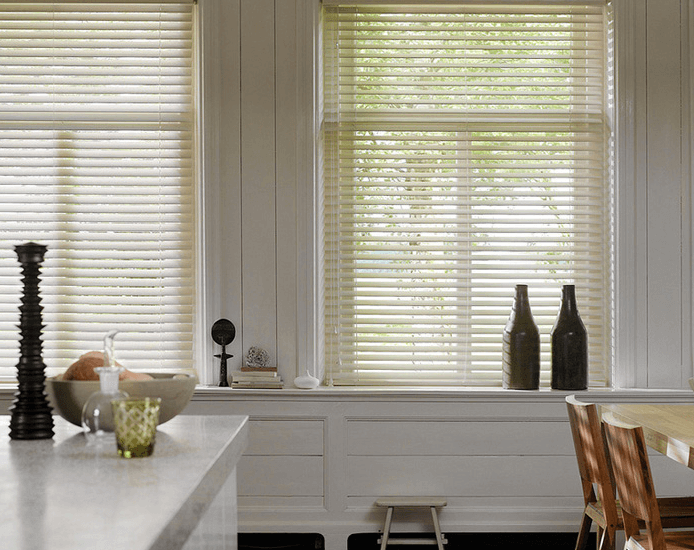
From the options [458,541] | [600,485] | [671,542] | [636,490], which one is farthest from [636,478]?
[458,541]

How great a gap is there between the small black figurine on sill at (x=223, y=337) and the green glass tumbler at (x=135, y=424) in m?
2.38

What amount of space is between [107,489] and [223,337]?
8.55 ft

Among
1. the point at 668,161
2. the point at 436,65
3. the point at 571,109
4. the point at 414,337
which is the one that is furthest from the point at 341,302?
the point at 668,161

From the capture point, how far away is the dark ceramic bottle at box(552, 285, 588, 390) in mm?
3607

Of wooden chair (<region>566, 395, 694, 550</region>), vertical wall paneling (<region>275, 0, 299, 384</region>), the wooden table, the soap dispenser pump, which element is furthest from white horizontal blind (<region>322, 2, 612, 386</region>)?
the soap dispenser pump

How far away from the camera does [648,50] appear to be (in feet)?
12.4

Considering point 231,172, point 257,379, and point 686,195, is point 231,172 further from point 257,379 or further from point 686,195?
point 686,195

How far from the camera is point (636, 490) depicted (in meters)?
2.03

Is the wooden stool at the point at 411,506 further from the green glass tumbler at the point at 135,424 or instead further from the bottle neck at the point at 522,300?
the green glass tumbler at the point at 135,424

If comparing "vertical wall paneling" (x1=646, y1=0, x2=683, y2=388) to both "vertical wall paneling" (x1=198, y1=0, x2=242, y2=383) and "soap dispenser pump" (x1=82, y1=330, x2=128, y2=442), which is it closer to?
"vertical wall paneling" (x1=198, y1=0, x2=242, y2=383)

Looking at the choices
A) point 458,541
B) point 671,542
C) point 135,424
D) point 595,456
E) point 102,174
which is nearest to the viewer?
point 135,424

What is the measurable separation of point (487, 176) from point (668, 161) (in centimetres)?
91

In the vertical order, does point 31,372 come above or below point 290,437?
above

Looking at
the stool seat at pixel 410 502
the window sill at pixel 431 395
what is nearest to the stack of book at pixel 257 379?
the window sill at pixel 431 395
